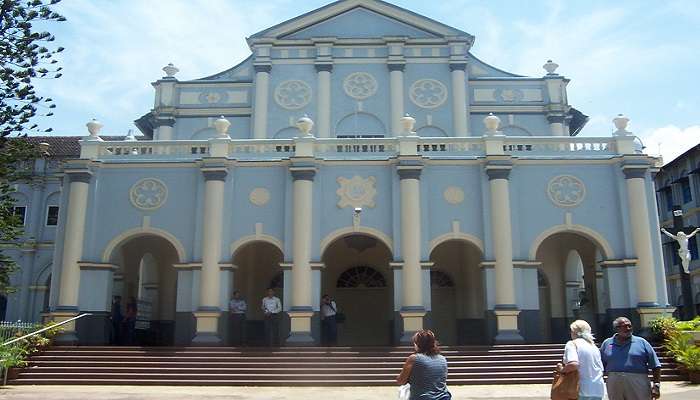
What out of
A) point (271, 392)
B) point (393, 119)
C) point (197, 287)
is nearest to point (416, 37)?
point (393, 119)

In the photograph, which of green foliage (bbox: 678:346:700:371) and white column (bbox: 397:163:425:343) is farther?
white column (bbox: 397:163:425:343)

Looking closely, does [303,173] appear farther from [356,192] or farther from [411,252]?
[411,252]

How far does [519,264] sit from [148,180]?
11061mm

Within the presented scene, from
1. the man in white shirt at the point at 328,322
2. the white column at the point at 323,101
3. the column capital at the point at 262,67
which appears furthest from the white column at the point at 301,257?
the column capital at the point at 262,67

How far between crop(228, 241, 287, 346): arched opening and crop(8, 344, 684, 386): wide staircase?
3.83 metres

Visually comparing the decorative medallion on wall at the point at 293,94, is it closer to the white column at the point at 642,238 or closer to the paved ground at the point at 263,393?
the white column at the point at 642,238

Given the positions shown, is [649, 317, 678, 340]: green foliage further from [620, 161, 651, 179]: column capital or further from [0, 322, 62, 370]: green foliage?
[0, 322, 62, 370]: green foliage

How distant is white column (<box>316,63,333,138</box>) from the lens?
24.4m

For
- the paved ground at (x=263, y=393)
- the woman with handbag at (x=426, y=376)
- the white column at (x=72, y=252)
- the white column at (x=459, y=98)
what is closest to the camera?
the woman with handbag at (x=426, y=376)

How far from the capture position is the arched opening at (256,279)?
→ 21438 millimetres

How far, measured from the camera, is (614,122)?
66.6 feet

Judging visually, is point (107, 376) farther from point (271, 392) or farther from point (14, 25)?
point (14, 25)

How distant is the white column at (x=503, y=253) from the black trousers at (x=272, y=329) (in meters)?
6.14

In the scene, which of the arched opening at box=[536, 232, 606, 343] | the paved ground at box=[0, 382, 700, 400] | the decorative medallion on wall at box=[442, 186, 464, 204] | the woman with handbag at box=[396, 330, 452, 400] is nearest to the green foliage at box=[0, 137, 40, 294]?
the paved ground at box=[0, 382, 700, 400]
